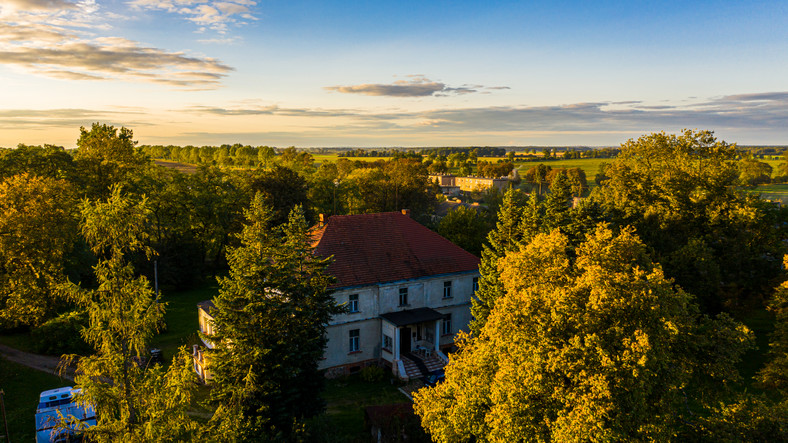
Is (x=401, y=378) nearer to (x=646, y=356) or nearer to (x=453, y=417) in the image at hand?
(x=453, y=417)

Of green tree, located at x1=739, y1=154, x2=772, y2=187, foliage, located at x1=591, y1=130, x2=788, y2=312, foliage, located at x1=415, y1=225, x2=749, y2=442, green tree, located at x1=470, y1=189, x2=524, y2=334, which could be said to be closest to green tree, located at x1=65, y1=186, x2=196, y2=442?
foliage, located at x1=415, y1=225, x2=749, y2=442

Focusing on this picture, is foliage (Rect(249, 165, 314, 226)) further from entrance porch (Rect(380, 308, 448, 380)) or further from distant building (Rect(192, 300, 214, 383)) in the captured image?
entrance porch (Rect(380, 308, 448, 380))

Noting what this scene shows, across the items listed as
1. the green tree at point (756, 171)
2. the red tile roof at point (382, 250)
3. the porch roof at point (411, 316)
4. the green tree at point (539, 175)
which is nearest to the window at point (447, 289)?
the red tile roof at point (382, 250)

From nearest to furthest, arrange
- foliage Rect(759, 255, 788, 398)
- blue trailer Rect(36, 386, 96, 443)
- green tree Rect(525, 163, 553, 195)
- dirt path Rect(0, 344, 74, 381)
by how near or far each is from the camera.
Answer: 1. blue trailer Rect(36, 386, 96, 443)
2. foliage Rect(759, 255, 788, 398)
3. dirt path Rect(0, 344, 74, 381)
4. green tree Rect(525, 163, 553, 195)

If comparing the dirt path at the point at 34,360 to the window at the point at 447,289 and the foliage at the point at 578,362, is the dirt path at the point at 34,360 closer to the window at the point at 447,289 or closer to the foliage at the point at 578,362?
the window at the point at 447,289

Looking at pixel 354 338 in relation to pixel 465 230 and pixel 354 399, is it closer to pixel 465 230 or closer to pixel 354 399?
pixel 354 399

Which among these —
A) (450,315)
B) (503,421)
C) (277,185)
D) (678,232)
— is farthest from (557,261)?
(277,185)
